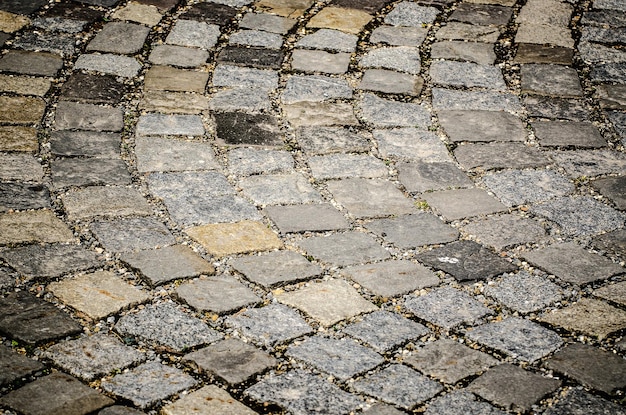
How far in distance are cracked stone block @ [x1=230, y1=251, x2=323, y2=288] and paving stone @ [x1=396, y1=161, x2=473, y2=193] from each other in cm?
84

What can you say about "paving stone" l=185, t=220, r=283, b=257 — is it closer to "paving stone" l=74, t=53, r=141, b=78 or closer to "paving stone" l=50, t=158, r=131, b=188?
"paving stone" l=50, t=158, r=131, b=188

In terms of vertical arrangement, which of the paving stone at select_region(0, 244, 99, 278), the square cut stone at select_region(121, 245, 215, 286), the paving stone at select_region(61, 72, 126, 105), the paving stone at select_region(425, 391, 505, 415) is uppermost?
the paving stone at select_region(61, 72, 126, 105)

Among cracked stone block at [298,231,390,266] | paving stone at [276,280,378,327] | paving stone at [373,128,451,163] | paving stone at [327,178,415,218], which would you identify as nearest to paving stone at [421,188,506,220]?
paving stone at [327,178,415,218]

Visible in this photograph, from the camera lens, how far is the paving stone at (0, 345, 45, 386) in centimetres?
243

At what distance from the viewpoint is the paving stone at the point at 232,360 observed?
2.56 m

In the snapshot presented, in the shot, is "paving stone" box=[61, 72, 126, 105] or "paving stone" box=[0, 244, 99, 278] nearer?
"paving stone" box=[0, 244, 99, 278]

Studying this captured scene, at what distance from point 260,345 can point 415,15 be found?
3.36 metres

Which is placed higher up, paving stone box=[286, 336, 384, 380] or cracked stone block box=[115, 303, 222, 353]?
cracked stone block box=[115, 303, 222, 353]

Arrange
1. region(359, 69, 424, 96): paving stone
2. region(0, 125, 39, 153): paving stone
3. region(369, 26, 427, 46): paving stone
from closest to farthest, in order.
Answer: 1. region(0, 125, 39, 153): paving stone
2. region(359, 69, 424, 96): paving stone
3. region(369, 26, 427, 46): paving stone

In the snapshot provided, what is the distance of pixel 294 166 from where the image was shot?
3924mm

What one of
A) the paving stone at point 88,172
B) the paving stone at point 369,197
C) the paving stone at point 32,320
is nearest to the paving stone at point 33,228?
the paving stone at point 88,172

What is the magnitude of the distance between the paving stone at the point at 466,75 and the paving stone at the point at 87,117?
6.36 ft

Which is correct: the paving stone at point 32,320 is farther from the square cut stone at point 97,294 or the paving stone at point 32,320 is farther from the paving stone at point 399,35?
the paving stone at point 399,35

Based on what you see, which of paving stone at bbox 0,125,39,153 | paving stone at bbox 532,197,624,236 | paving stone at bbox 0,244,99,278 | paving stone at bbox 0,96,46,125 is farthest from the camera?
paving stone at bbox 0,96,46,125
